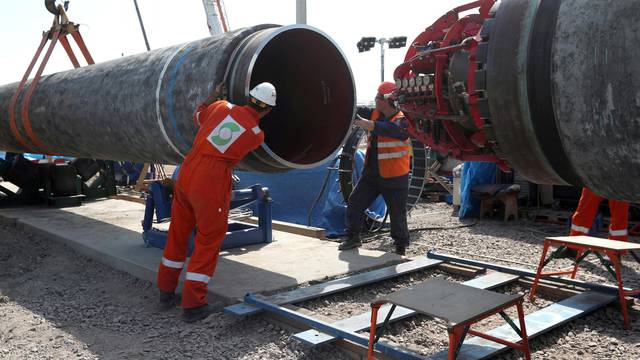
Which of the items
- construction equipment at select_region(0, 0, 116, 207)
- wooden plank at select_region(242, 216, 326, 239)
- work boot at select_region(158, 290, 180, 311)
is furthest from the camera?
wooden plank at select_region(242, 216, 326, 239)

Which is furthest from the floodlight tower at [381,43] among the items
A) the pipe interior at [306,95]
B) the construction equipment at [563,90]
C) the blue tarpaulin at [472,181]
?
the construction equipment at [563,90]

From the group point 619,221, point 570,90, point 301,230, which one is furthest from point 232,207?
point 570,90

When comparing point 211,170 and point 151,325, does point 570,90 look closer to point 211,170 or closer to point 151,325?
point 211,170

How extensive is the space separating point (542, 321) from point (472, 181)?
5.31m

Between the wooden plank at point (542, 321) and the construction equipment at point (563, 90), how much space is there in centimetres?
159

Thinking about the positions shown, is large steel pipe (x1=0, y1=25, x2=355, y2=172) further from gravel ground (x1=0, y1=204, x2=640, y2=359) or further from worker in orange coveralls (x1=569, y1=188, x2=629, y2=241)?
worker in orange coveralls (x1=569, y1=188, x2=629, y2=241)

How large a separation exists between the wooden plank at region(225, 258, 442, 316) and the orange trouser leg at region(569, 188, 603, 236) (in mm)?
1318

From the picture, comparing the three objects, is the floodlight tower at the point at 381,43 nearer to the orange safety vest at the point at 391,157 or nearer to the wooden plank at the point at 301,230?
the wooden plank at the point at 301,230

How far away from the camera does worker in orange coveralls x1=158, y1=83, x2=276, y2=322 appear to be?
134 inches

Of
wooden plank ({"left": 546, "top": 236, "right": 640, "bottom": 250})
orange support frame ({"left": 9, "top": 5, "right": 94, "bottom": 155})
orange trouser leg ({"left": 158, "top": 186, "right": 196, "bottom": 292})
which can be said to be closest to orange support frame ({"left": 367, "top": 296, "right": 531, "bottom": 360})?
wooden plank ({"left": 546, "top": 236, "right": 640, "bottom": 250})

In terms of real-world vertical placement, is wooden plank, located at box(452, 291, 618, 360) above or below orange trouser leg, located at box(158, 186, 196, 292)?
below

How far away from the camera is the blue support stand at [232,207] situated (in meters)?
5.16

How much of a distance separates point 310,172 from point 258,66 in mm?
3324

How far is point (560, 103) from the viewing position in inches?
53.9
